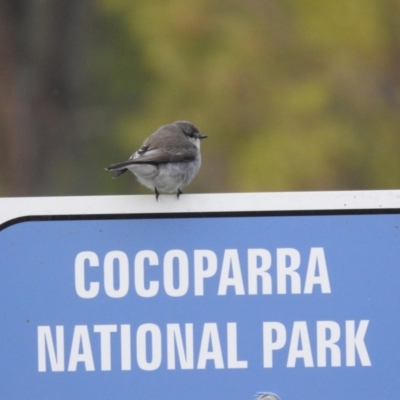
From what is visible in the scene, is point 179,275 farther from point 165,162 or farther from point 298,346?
point 165,162

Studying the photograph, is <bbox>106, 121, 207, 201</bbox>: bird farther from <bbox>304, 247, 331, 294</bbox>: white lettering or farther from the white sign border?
<bbox>304, 247, 331, 294</bbox>: white lettering

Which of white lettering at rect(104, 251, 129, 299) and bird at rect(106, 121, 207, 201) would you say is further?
bird at rect(106, 121, 207, 201)

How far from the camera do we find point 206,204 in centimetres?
275

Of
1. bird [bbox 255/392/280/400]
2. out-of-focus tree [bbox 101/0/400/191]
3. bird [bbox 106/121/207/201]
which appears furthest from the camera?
out-of-focus tree [bbox 101/0/400/191]

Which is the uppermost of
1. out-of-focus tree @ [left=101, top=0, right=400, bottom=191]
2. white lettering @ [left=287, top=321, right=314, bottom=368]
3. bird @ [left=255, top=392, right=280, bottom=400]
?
out-of-focus tree @ [left=101, top=0, right=400, bottom=191]

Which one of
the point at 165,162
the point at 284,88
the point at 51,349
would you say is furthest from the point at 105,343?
the point at 284,88

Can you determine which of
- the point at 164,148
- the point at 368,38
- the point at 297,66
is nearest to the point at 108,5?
the point at 297,66

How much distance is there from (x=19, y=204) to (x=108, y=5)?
6804 millimetres

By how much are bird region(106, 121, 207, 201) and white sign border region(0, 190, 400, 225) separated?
943 millimetres

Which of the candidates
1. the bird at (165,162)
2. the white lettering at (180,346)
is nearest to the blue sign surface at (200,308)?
the white lettering at (180,346)

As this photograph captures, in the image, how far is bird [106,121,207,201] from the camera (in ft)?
13.1

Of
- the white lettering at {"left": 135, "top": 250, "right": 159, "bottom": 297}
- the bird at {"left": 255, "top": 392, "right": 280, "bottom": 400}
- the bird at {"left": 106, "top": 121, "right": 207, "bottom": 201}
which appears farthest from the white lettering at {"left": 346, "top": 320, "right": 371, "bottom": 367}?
the bird at {"left": 106, "top": 121, "right": 207, "bottom": 201}

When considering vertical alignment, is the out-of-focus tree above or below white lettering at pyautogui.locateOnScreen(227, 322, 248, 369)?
above

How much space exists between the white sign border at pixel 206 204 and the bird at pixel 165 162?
943mm
